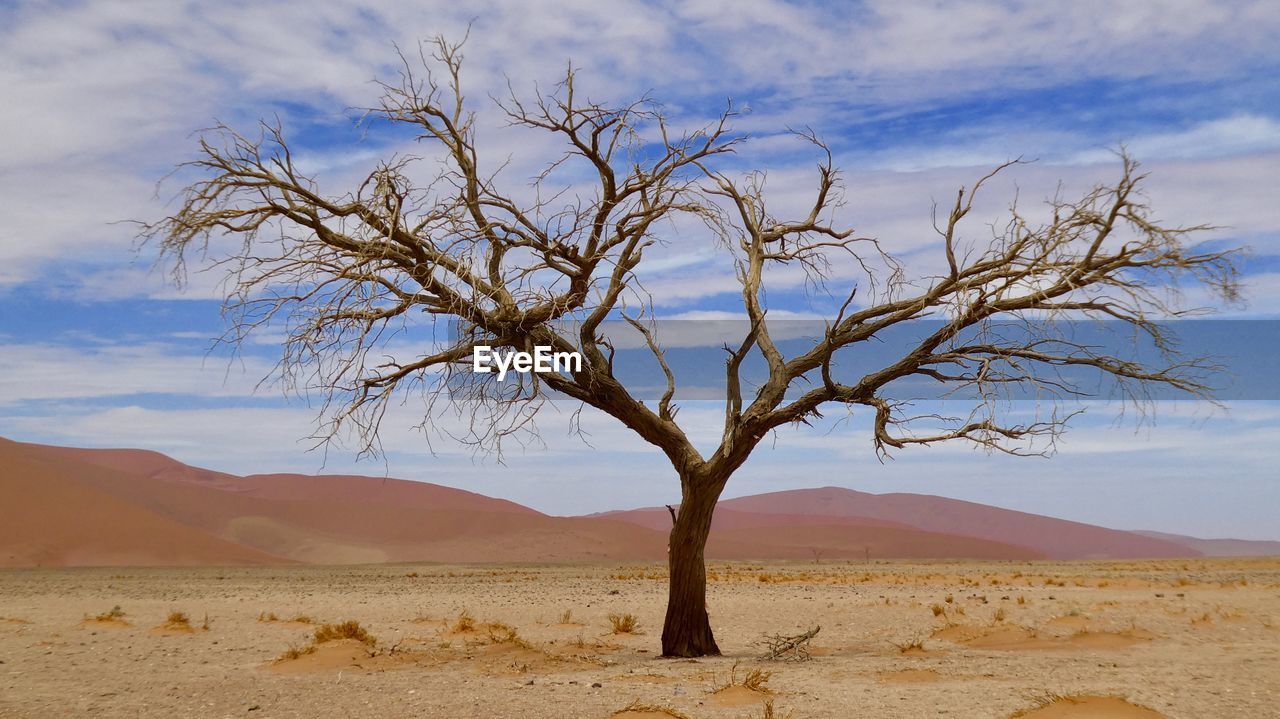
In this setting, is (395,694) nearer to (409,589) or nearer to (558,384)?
(558,384)

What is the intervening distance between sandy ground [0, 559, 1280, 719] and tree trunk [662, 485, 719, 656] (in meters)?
0.48

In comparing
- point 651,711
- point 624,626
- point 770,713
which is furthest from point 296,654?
point 770,713

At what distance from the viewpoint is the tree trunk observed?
48.4 ft

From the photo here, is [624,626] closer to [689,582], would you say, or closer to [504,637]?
[504,637]

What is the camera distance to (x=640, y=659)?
14992mm

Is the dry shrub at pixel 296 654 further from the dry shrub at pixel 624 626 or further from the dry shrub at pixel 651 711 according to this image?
the dry shrub at pixel 651 711

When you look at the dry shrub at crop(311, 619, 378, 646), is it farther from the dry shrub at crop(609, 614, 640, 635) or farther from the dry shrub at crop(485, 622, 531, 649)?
the dry shrub at crop(609, 614, 640, 635)

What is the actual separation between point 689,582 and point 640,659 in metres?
1.30

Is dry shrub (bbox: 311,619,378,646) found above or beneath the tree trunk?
beneath

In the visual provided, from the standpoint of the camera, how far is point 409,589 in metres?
33.6

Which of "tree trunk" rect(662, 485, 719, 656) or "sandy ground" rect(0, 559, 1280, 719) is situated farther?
"tree trunk" rect(662, 485, 719, 656)

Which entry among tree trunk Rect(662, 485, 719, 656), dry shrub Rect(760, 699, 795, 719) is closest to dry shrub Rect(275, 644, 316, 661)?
tree trunk Rect(662, 485, 719, 656)

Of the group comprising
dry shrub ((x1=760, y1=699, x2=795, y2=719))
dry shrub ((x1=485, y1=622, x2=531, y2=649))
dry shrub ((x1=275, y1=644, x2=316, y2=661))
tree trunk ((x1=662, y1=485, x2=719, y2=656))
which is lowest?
dry shrub ((x1=760, y1=699, x2=795, y2=719))

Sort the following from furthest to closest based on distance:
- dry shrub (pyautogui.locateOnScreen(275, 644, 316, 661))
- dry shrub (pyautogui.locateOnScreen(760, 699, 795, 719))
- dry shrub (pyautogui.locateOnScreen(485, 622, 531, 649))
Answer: dry shrub (pyautogui.locateOnScreen(485, 622, 531, 649)), dry shrub (pyautogui.locateOnScreen(275, 644, 316, 661)), dry shrub (pyautogui.locateOnScreen(760, 699, 795, 719))
